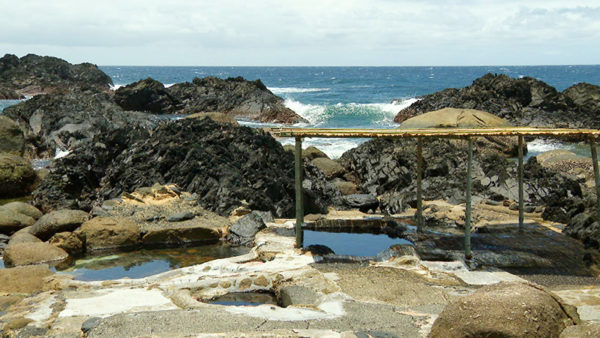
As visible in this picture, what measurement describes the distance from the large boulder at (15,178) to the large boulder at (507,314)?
19.6 m

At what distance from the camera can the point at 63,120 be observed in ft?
108

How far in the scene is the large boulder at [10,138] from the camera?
91.4 ft

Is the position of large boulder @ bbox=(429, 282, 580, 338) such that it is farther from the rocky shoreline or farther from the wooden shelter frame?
the wooden shelter frame

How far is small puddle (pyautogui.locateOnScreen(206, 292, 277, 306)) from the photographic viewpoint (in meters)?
11.2

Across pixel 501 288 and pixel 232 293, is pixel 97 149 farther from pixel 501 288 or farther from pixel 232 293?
pixel 501 288

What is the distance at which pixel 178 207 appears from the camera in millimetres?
17453

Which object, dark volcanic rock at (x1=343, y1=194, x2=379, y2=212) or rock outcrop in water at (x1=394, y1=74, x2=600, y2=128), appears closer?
dark volcanic rock at (x1=343, y1=194, x2=379, y2=212)

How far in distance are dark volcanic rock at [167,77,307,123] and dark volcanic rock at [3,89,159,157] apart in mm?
12533

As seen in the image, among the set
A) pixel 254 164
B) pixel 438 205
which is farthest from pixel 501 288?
pixel 254 164

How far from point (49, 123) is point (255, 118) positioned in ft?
65.4

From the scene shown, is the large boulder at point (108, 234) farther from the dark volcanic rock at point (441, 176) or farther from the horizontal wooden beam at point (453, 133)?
the dark volcanic rock at point (441, 176)

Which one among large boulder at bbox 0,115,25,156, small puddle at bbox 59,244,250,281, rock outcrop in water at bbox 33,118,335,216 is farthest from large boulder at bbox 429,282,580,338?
large boulder at bbox 0,115,25,156

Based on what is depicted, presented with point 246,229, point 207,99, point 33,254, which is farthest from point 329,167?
point 207,99

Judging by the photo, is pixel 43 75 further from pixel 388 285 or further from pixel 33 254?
pixel 388 285
